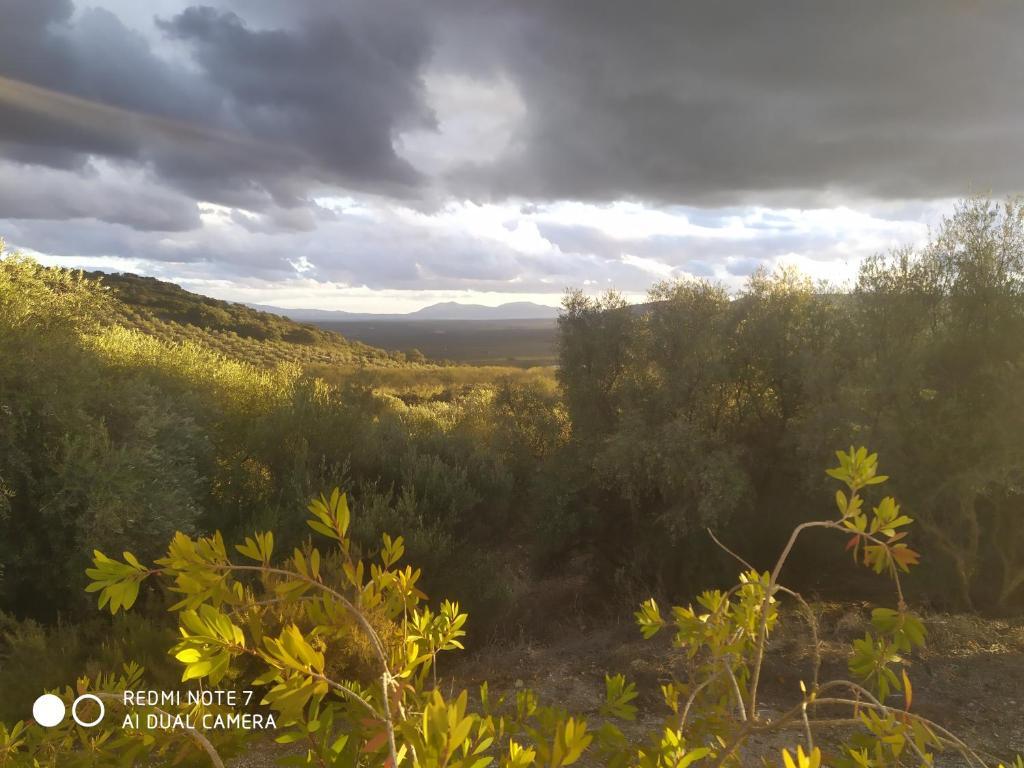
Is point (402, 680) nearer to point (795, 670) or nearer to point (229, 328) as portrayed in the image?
point (795, 670)

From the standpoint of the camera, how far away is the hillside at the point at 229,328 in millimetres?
40875

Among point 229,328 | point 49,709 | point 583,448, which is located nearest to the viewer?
point 49,709

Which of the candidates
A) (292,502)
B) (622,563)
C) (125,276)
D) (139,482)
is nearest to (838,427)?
(622,563)

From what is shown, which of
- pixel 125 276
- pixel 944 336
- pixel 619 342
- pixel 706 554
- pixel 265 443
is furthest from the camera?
pixel 125 276

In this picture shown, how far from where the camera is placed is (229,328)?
171ft

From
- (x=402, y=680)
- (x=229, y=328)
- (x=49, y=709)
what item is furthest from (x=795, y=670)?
(x=229, y=328)

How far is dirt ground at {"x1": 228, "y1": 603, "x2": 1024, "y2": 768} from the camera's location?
19.4 ft

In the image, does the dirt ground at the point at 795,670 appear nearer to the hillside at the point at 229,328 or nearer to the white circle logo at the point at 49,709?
the white circle logo at the point at 49,709

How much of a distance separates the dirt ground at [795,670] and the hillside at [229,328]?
33993 mm

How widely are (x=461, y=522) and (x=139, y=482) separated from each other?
6.03 metres

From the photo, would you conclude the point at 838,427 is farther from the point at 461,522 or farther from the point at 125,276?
the point at 125,276

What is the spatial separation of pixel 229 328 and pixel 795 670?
5409 centimetres

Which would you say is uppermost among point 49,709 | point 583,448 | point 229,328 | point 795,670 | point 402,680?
point 229,328

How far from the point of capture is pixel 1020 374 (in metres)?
8.26
